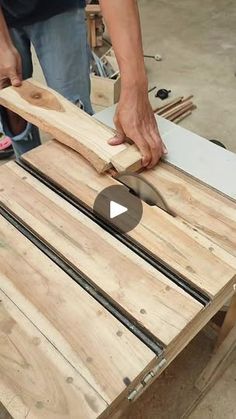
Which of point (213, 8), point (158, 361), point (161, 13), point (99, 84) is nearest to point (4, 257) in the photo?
point (158, 361)

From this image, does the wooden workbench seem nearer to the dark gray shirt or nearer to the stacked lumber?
the dark gray shirt

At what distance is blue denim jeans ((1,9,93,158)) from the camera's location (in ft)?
3.76

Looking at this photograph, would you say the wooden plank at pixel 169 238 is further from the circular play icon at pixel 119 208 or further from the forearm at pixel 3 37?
A: the forearm at pixel 3 37

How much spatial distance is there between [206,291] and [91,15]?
2311 millimetres

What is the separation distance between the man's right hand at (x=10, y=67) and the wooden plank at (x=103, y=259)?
0.30 m

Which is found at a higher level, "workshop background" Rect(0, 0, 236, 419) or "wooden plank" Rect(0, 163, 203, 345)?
"wooden plank" Rect(0, 163, 203, 345)

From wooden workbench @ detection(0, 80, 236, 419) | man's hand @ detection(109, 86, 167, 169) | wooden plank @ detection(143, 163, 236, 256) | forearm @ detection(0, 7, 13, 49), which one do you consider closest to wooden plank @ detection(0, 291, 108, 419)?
wooden workbench @ detection(0, 80, 236, 419)

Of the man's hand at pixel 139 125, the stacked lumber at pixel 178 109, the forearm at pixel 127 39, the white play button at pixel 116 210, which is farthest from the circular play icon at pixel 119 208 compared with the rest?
the stacked lumber at pixel 178 109

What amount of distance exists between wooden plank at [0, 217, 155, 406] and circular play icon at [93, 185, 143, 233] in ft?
0.50

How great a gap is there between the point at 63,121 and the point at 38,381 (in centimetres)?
60

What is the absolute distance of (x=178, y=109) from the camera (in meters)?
2.12

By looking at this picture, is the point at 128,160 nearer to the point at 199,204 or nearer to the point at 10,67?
the point at 199,204

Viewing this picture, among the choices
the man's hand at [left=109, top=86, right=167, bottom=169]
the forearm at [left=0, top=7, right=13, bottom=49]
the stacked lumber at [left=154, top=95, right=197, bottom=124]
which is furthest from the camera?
the stacked lumber at [left=154, top=95, right=197, bottom=124]

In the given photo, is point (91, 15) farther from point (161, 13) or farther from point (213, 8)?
point (213, 8)
